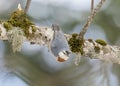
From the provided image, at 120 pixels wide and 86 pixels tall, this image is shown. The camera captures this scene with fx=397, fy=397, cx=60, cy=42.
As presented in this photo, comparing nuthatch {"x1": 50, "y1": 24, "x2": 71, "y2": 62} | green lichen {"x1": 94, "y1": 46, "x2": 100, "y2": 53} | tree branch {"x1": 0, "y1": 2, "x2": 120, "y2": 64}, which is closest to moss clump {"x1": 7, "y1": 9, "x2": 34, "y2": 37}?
tree branch {"x1": 0, "y1": 2, "x2": 120, "y2": 64}

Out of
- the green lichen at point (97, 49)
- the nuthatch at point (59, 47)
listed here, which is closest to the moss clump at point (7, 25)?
the nuthatch at point (59, 47)

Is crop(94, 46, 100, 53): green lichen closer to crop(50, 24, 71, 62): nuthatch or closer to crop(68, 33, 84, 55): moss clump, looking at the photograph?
crop(68, 33, 84, 55): moss clump

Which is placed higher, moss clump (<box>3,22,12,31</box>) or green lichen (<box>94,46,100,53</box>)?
moss clump (<box>3,22,12,31</box>)

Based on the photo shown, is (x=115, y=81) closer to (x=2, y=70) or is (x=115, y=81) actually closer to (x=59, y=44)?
(x=2, y=70)

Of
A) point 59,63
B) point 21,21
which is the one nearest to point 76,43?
point 21,21

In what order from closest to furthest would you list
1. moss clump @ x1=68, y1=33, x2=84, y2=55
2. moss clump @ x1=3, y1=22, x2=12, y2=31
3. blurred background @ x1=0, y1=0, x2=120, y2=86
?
moss clump @ x1=3, y1=22, x2=12, y2=31 < moss clump @ x1=68, y1=33, x2=84, y2=55 < blurred background @ x1=0, y1=0, x2=120, y2=86

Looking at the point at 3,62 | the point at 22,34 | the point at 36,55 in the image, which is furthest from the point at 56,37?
the point at 36,55
